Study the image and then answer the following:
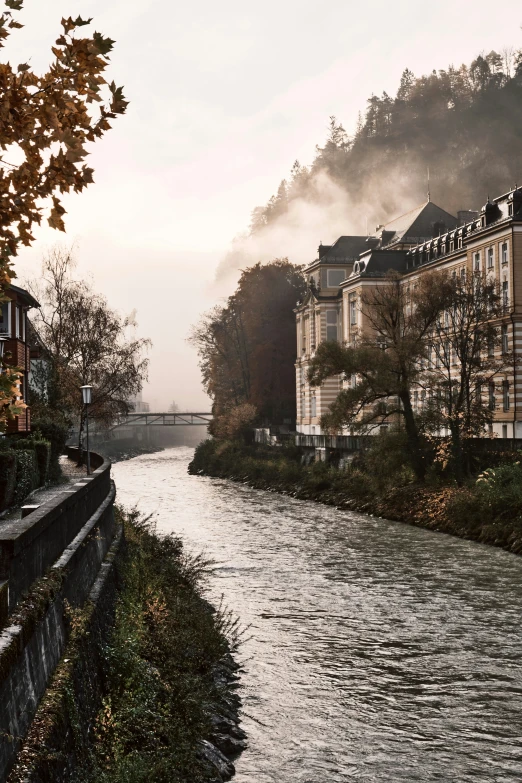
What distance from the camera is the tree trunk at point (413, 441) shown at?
144ft

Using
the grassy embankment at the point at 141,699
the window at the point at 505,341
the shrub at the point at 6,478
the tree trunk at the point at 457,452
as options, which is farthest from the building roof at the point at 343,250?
the grassy embankment at the point at 141,699

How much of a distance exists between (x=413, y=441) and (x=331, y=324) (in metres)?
38.4

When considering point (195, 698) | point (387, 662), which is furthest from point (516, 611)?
point (195, 698)

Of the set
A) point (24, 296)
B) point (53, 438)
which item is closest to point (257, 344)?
point (24, 296)

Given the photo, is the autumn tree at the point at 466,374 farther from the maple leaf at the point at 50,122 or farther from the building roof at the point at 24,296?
the maple leaf at the point at 50,122

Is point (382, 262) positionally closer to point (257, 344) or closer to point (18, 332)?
point (257, 344)

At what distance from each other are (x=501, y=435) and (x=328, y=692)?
1564 inches

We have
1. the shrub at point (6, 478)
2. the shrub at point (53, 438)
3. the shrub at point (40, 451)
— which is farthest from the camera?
the shrub at point (53, 438)

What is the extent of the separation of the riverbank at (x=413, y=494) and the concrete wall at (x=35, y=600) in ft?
66.9

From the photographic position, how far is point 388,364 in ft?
142

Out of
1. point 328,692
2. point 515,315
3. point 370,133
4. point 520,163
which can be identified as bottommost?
point 328,692

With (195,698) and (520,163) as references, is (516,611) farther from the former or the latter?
(520,163)

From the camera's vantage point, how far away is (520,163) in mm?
127625

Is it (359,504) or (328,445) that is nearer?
(359,504)
